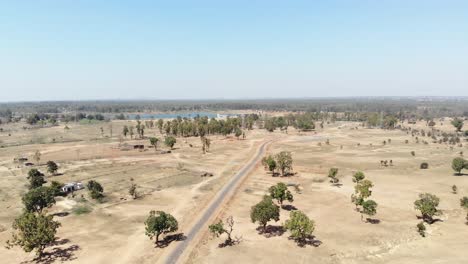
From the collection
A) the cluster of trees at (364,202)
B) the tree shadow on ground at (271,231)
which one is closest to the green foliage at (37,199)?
the tree shadow on ground at (271,231)

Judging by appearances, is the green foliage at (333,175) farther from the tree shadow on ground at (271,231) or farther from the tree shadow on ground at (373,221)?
the tree shadow on ground at (271,231)

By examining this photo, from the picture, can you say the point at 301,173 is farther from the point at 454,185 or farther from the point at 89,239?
the point at 89,239

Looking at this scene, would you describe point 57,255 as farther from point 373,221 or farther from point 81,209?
point 373,221

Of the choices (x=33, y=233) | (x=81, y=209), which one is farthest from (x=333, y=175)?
(x=33, y=233)

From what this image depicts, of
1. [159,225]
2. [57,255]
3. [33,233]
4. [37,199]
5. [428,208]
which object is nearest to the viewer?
[33,233]

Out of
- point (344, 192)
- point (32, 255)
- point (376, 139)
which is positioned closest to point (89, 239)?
point (32, 255)
